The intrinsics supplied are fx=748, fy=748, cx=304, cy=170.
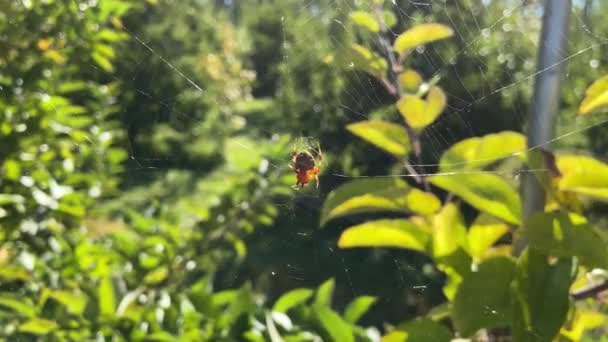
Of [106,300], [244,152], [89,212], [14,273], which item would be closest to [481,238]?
[244,152]

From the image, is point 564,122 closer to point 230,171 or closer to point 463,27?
point 463,27

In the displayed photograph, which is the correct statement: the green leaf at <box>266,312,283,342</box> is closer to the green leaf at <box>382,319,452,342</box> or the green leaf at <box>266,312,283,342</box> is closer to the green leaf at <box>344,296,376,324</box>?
the green leaf at <box>344,296,376,324</box>

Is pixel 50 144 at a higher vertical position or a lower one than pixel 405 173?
lower

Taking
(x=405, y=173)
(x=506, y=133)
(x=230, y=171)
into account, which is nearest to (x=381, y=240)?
(x=405, y=173)

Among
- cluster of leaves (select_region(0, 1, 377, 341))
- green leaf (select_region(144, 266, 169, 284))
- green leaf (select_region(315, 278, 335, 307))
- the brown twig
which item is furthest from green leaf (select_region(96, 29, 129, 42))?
the brown twig

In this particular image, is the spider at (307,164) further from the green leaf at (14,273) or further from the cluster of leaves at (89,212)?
the green leaf at (14,273)

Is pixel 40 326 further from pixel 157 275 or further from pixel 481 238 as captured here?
pixel 481 238
